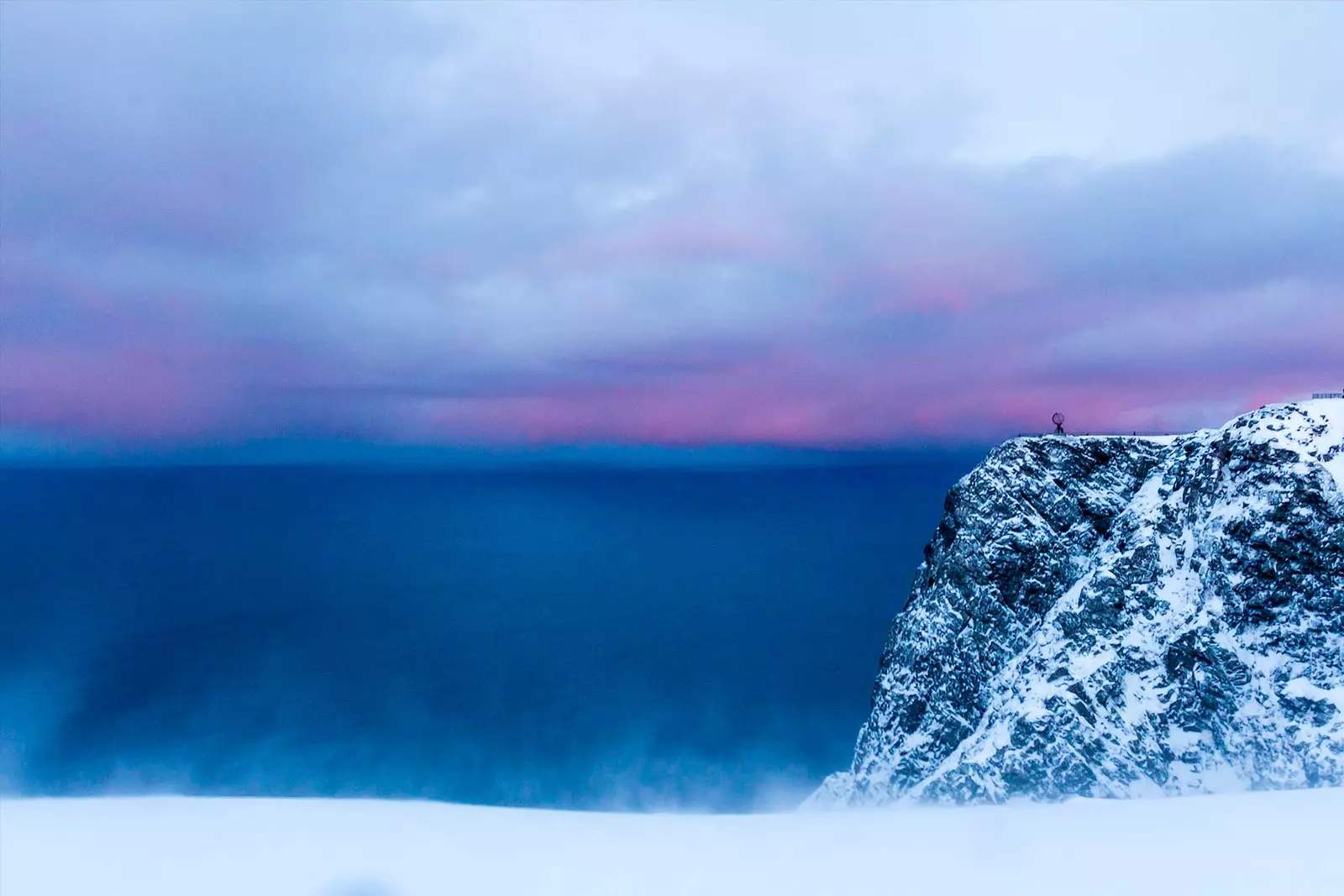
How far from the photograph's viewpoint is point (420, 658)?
1554 inches

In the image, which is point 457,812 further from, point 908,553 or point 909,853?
point 908,553

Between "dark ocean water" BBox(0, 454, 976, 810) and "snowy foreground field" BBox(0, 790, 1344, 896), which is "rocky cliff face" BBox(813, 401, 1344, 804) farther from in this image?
"snowy foreground field" BBox(0, 790, 1344, 896)

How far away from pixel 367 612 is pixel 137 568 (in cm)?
1741

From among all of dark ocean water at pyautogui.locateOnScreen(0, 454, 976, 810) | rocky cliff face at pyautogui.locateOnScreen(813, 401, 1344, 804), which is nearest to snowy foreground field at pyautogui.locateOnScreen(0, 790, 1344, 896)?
dark ocean water at pyautogui.locateOnScreen(0, 454, 976, 810)

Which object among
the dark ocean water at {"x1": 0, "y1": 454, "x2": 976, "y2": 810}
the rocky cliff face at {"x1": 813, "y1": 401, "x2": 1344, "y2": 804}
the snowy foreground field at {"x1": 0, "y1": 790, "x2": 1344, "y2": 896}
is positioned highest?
the snowy foreground field at {"x1": 0, "y1": 790, "x2": 1344, "y2": 896}

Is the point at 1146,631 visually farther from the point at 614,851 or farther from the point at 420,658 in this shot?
the point at 420,658

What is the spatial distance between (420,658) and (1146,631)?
39.2 m

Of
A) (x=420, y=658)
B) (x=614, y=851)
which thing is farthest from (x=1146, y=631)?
(x=420, y=658)

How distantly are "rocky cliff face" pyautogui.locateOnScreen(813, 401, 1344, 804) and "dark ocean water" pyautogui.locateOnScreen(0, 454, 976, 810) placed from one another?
6395 mm

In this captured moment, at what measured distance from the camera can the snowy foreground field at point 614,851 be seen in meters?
2.22

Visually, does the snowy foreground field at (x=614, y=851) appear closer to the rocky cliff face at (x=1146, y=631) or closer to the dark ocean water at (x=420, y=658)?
the dark ocean water at (x=420, y=658)

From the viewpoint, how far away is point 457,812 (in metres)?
2.79

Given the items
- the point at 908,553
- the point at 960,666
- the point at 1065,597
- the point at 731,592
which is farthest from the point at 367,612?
the point at 908,553

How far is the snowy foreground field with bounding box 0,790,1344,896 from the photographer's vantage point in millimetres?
2219
